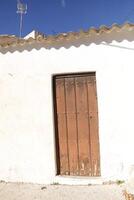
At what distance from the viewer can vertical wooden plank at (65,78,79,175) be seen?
9016 millimetres

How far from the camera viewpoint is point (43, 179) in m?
9.17

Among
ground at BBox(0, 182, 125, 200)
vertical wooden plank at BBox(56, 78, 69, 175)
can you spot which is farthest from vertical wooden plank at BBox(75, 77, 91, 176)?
ground at BBox(0, 182, 125, 200)

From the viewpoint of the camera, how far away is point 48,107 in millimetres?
9102

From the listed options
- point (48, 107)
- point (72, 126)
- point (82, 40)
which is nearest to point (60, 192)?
point (72, 126)

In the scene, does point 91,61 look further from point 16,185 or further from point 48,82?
point 16,185

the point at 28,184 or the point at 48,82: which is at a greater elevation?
the point at 48,82

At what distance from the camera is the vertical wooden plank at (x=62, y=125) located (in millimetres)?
9102

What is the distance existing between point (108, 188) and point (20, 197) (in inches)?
70.0

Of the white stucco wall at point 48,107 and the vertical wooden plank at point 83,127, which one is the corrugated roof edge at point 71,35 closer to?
the white stucco wall at point 48,107

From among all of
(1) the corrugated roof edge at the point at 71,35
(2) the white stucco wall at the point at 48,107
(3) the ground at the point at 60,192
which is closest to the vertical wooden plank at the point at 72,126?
(2) the white stucco wall at the point at 48,107

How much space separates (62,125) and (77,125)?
1.18ft

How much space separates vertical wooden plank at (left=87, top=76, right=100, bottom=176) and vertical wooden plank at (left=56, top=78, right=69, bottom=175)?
2.00 ft

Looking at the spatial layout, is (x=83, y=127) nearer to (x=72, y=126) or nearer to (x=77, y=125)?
(x=77, y=125)

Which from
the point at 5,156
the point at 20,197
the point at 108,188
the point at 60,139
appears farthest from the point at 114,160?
the point at 5,156
